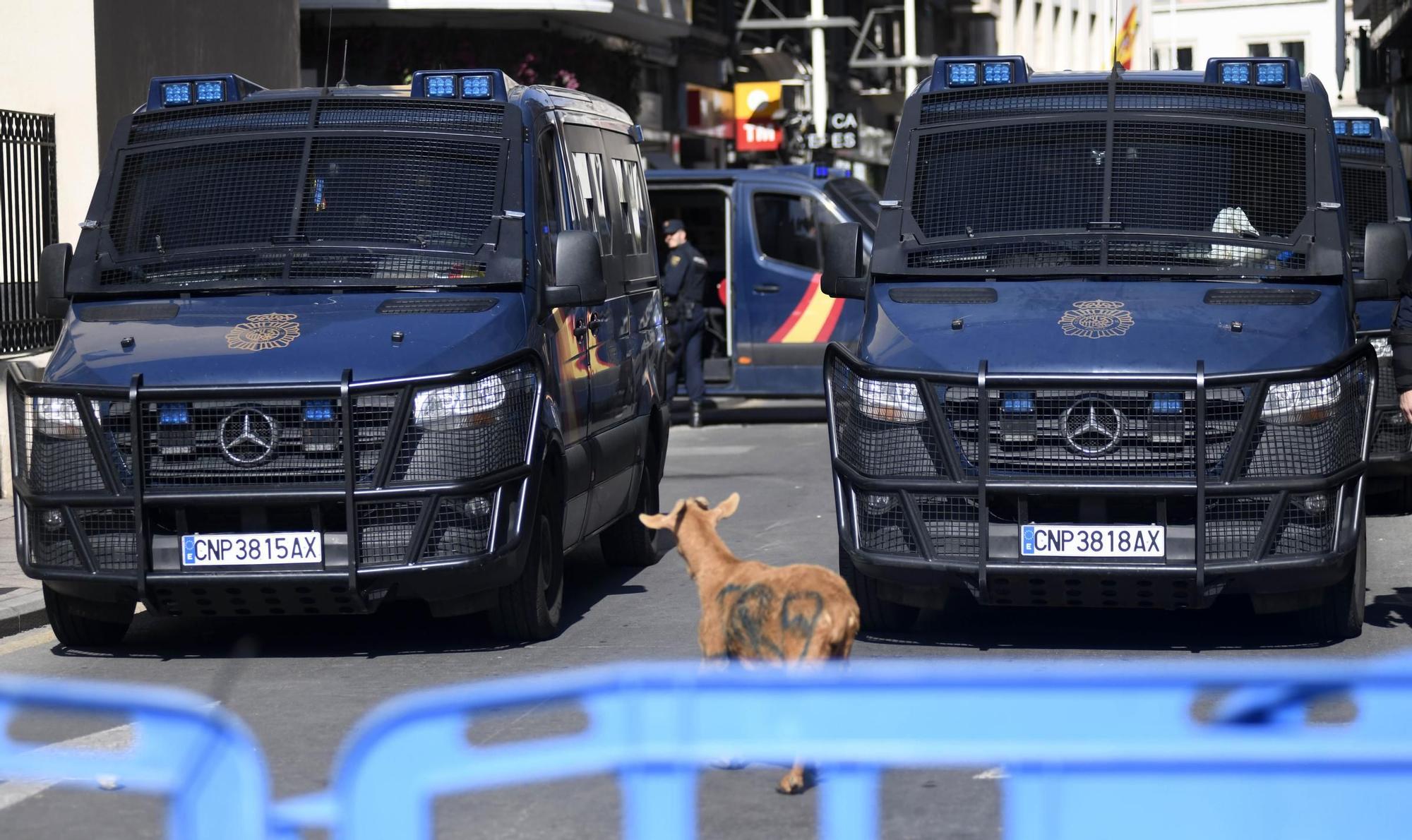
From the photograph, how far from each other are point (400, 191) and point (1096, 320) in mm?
2983

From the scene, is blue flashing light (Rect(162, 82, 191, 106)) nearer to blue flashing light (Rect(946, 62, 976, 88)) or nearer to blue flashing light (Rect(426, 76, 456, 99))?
blue flashing light (Rect(426, 76, 456, 99))

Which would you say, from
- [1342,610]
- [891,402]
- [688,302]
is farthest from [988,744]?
[688,302]

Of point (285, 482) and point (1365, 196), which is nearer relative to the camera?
point (285, 482)

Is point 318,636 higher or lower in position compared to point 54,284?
lower

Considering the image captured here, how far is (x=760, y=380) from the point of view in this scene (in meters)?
19.1

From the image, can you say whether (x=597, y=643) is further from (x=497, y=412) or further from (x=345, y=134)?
(x=345, y=134)

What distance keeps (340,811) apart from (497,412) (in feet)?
15.3

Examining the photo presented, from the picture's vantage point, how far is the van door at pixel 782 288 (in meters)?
18.8

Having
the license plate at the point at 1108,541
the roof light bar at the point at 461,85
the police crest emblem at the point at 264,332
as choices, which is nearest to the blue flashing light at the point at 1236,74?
the license plate at the point at 1108,541

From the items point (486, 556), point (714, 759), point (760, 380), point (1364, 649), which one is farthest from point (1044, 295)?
point (760, 380)

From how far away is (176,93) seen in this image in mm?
9086

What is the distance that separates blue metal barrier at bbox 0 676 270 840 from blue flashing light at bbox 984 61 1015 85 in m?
6.52

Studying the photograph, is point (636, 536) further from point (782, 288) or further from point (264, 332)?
point (782, 288)

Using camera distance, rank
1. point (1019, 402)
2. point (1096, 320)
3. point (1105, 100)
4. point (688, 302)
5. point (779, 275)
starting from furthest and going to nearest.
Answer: point (688, 302) → point (779, 275) → point (1105, 100) → point (1096, 320) → point (1019, 402)
